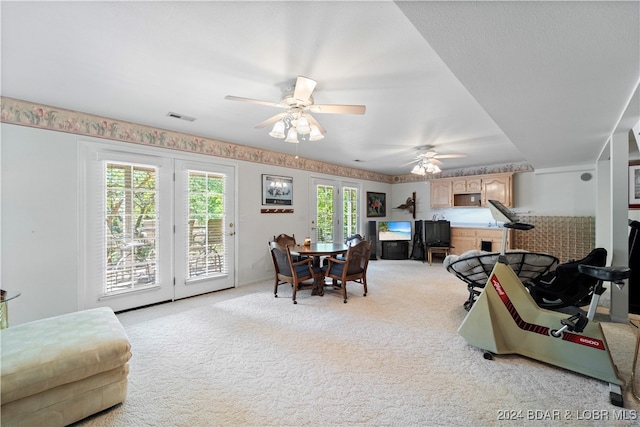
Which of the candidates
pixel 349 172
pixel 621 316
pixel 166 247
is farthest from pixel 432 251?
pixel 166 247

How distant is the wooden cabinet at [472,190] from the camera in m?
5.97

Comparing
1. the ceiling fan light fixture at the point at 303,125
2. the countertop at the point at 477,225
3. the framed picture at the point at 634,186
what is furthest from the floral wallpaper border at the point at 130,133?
the ceiling fan light fixture at the point at 303,125

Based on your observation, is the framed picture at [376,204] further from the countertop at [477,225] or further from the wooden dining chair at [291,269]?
the wooden dining chair at [291,269]

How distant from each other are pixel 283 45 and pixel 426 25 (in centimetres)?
92

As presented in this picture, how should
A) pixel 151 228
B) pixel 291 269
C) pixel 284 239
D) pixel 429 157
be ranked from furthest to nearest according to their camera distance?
pixel 284 239 < pixel 429 157 < pixel 291 269 < pixel 151 228

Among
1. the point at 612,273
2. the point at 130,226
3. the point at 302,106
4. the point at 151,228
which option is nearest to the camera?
the point at 612,273

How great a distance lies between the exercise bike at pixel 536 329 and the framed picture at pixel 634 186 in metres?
3.11

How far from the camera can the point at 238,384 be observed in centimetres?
191

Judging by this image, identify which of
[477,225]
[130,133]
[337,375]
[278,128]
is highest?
[130,133]

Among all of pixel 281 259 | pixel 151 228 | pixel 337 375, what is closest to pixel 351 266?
pixel 281 259

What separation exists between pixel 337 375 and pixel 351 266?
1.83m

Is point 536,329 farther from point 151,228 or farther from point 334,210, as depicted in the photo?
point 334,210

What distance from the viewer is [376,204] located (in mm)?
7520

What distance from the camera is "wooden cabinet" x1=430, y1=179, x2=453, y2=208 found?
266 inches
